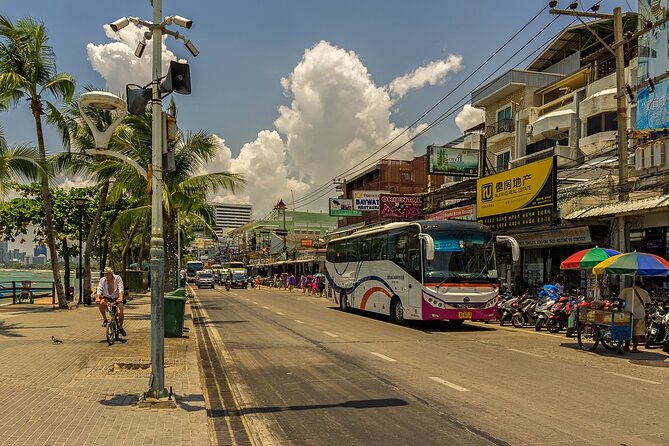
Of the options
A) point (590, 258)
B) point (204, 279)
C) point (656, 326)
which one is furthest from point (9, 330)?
point (204, 279)

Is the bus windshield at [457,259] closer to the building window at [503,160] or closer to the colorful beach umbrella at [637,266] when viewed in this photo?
the colorful beach umbrella at [637,266]

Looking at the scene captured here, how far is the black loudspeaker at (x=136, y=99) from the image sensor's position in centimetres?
730

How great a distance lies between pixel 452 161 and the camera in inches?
1293

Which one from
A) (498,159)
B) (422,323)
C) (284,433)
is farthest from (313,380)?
(498,159)

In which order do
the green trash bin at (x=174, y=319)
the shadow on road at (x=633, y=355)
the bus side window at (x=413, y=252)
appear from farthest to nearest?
the bus side window at (x=413, y=252), the green trash bin at (x=174, y=319), the shadow on road at (x=633, y=355)

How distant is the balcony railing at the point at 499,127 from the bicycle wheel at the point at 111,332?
26.9 meters

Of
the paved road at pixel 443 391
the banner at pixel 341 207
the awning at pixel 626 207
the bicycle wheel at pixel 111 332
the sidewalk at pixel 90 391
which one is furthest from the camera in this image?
the banner at pixel 341 207

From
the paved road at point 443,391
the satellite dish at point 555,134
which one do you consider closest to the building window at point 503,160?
the satellite dish at point 555,134

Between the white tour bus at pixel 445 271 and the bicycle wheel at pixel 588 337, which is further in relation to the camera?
the white tour bus at pixel 445 271

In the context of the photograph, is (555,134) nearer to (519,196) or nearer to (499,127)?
(499,127)

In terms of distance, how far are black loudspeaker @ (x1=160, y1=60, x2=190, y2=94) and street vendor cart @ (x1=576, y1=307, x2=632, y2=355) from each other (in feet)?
35.2

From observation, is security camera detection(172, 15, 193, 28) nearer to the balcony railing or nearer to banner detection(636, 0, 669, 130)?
banner detection(636, 0, 669, 130)

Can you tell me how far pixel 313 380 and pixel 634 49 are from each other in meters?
26.4

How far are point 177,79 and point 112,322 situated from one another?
779cm
